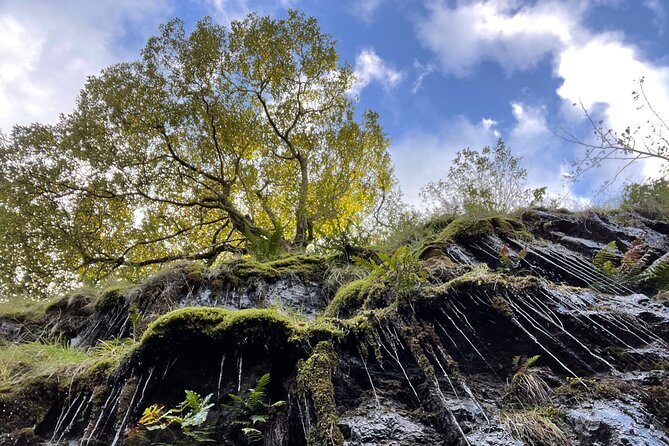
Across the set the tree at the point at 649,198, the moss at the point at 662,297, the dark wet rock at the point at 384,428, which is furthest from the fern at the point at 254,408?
the tree at the point at 649,198

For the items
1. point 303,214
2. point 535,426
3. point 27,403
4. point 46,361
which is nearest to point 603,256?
point 535,426

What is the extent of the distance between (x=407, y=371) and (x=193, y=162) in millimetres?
8839

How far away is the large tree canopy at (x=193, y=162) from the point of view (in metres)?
8.55

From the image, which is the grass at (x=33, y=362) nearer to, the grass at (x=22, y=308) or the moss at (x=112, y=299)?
the moss at (x=112, y=299)

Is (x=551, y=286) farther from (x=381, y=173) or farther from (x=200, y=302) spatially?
(x=381, y=173)

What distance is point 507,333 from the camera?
3.92 m

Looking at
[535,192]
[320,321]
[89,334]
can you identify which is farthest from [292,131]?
[320,321]

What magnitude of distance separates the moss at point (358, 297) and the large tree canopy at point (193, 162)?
289 cm

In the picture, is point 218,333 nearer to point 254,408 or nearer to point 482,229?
point 254,408

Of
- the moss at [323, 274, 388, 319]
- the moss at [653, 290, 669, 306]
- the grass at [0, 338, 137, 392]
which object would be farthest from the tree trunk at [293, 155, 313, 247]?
the moss at [653, 290, 669, 306]

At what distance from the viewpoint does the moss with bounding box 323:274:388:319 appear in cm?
476

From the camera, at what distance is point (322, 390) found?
3.19 m

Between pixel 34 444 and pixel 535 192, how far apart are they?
8619 mm

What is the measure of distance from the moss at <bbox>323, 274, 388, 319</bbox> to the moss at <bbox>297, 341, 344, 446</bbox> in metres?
1.19
